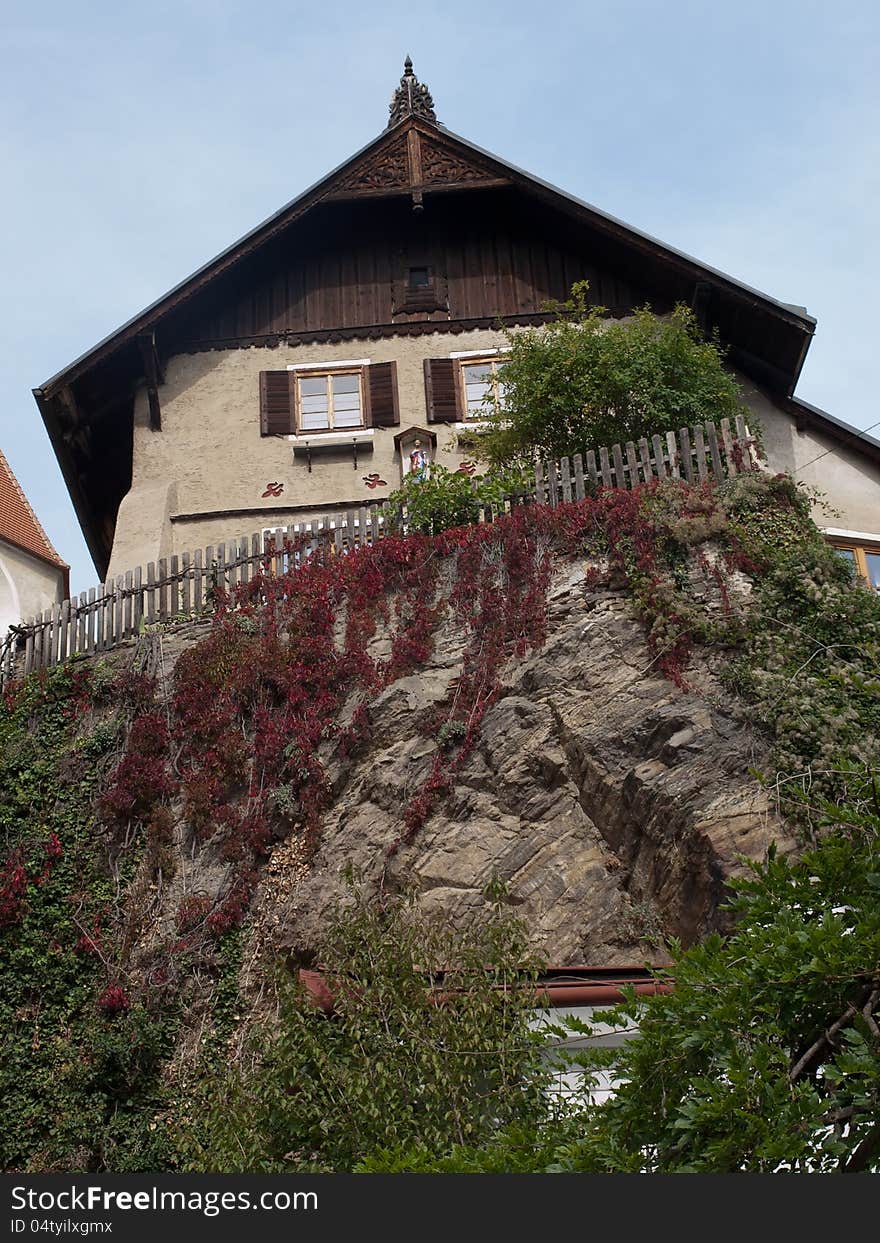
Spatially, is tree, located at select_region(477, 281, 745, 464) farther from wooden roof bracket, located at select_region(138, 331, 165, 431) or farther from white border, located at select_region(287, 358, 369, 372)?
wooden roof bracket, located at select_region(138, 331, 165, 431)

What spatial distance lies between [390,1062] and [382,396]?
12010 millimetres

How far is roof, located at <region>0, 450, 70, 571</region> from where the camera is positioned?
75.1ft

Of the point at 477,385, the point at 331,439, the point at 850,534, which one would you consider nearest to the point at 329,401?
the point at 331,439

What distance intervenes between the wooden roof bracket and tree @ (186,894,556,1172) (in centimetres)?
1148

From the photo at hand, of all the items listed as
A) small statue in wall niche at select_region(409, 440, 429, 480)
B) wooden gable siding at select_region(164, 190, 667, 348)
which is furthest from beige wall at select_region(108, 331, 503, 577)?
wooden gable siding at select_region(164, 190, 667, 348)

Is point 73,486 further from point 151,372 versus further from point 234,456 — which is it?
point 234,456

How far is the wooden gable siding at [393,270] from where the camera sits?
20688 millimetres

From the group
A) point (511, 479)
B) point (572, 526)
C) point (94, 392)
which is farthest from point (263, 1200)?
point (94, 392)

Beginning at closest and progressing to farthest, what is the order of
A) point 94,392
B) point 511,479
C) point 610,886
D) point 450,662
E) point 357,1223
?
point 357,1223 < point 610,886 < point 450,662 < point 511,479 < point 94,392

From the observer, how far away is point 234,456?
19.9 m

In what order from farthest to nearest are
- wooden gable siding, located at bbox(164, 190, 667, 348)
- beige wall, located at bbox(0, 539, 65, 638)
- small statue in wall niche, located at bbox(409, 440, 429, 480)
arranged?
1. beige wall, located at bbox(0, 539, 65, 638)
2. wooden gable siding, located at bbox(164, 190, 667, 348)
3. small statue in wall niche, located at bbox(409, 440, 429, 480)

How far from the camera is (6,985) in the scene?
13742mm

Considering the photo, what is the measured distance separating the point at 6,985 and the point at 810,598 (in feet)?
26.1

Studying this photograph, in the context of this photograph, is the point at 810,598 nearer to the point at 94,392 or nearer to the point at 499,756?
the point at 499,756
